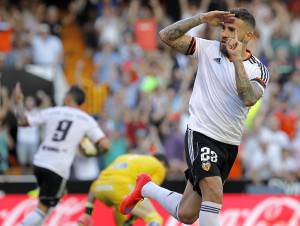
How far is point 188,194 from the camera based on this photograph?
29.9 ft

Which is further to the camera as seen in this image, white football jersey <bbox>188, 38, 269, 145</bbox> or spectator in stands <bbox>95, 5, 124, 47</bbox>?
spectator in stands <bbox>95, 5, 124, 47</bbox>

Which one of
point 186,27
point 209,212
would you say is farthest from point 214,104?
point 209,212

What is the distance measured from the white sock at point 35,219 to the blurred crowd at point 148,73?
13.5ft

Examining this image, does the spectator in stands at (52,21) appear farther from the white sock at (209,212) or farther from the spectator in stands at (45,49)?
the white sock at (209,212)

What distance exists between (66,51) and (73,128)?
315 inches

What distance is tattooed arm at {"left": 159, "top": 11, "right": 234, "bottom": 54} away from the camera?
8688 millimetres

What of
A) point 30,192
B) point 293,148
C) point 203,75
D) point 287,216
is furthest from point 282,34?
point 203,75

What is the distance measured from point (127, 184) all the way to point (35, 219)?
124cm

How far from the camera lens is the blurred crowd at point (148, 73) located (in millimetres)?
16703

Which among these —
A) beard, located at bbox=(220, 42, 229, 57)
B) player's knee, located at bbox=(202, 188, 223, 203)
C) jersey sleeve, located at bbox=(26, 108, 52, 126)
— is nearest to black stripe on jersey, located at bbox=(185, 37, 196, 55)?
beard, located at bbox=(220, 42, 229, 57)

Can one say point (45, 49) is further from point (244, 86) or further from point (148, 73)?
point (244, 86)

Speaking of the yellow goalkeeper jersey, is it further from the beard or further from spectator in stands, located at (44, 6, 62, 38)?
spectator in stands, located at (44, 6, 62, 38)

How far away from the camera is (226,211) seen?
44.8ft

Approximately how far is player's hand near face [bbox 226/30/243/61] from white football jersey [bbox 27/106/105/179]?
3589 millimetres
